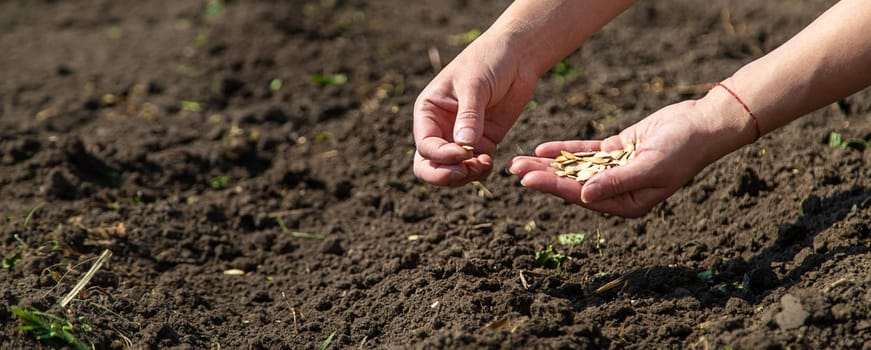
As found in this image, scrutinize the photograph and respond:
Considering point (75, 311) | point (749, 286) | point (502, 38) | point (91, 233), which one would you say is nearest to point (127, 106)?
point (91, 233)

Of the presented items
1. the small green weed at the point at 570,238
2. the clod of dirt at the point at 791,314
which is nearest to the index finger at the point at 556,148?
the small green weed at the point at 570,238

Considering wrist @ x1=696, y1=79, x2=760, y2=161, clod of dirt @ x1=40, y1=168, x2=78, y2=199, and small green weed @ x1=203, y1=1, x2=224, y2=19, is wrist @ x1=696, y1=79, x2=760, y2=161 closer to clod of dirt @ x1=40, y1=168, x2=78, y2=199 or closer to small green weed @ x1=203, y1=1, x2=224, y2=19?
clod of dirt @ x1=40, y1=168, x2=78, y2=199

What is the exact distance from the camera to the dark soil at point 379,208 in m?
2.72

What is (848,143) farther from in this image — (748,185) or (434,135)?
(434,135)

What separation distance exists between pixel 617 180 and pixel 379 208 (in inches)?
56.6

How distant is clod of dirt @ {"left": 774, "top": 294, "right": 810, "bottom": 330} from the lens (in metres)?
2.43

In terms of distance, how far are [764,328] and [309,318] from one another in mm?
1503

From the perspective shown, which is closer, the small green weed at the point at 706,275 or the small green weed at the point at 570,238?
the small green weed at the point at 706,275

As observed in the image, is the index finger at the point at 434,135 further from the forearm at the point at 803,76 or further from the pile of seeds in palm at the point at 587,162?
the forearm at the point at 803,76

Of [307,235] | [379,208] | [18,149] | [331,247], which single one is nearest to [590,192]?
[331,247]

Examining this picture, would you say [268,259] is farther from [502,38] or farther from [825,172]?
[825,172]

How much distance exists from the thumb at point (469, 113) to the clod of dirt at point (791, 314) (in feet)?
3.40

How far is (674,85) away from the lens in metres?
4.54

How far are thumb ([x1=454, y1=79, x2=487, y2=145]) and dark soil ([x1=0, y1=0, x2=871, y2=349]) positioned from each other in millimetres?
499
